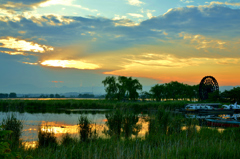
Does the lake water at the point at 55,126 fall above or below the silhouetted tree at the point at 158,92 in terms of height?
below

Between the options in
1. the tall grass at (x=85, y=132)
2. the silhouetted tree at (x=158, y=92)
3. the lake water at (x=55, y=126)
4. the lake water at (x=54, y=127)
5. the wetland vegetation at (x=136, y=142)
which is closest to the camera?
the wetland vegetation at (x=136, y=142)

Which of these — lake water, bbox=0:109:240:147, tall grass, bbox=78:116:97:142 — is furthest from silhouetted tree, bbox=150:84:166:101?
tall grass, bbox=78:116:97:142

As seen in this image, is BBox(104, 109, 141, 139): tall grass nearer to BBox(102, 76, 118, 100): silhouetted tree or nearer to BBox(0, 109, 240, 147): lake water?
BBox(0, 109, 240, 147): lake water

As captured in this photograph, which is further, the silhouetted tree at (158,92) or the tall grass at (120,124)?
the silhouetted tree at (158,92)

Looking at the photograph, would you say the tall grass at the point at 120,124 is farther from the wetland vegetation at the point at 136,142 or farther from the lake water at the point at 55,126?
the lake water at the point at 55,126

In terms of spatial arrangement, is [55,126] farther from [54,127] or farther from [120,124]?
[120,124]

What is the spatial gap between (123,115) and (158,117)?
2.52 meters

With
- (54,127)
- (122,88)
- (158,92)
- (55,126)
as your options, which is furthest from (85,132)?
(158,92)

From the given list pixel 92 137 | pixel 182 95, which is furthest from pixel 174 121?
pixel 182 95

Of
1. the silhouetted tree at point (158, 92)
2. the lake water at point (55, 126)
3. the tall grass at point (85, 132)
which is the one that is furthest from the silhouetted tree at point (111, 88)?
the tall grass at point (85, 132)

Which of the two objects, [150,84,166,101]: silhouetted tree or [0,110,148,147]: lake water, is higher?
[150,84,166,101]: silhouetted tree

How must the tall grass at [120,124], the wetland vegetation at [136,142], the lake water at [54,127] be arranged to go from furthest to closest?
1. the tall grass at [120,124]
2. the lake water at [54,127]
3. the wetland vegetation at [136,142]

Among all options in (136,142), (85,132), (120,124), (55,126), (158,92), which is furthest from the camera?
(158,92)

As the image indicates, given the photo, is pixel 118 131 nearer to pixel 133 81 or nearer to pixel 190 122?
pixel 190 122
